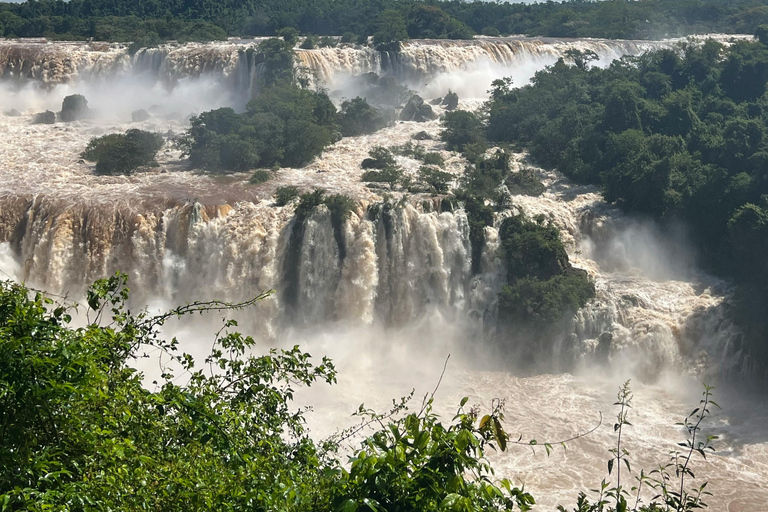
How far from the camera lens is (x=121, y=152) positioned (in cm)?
2792

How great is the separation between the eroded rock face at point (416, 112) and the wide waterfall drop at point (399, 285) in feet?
27.8

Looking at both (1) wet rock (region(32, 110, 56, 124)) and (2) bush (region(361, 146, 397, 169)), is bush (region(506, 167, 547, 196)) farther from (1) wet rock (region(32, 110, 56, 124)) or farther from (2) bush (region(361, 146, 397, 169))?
(1) wet rock (region(32, 110, 56, 124))

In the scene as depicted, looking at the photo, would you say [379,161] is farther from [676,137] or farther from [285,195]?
[676,137]

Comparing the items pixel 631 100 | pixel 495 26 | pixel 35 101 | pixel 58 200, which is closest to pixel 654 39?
pixel 495 26

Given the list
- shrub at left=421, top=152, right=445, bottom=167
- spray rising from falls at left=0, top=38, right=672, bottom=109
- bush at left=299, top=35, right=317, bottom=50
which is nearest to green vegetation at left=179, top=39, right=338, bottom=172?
shrub at left=421, top=152, right=445, bottom=167

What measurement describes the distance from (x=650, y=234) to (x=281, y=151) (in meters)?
11.9

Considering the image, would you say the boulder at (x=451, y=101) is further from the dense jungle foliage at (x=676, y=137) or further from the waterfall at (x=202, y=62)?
the waterfall at (x=202, y=62)

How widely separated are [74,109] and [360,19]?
19.5 m

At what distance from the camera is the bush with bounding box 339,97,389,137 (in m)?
33.3

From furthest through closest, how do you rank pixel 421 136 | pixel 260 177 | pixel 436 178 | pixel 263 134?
1. pixel 421 136
2. pixel 263 134
3. pixel 260 177
4. pixel 436 178

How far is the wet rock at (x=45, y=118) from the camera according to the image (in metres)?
34.3

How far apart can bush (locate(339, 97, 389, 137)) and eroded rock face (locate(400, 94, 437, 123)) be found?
2.06m

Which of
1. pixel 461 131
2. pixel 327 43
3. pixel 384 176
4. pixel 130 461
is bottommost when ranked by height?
pixel 384 176

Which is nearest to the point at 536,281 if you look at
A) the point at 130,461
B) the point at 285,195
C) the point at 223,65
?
the point at 285,195
